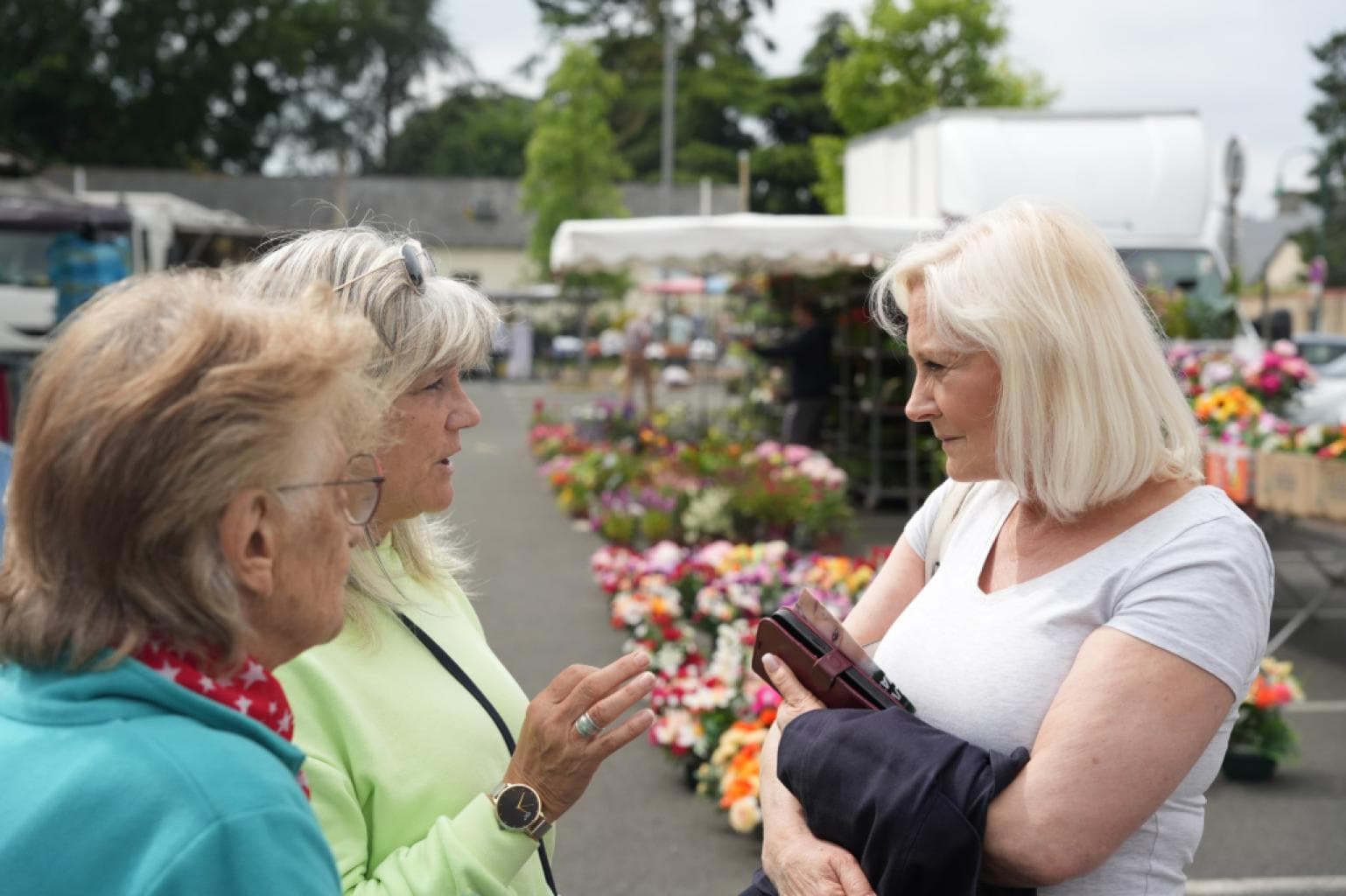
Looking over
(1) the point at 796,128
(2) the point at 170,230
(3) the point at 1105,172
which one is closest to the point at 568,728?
(3) the point at 1105,172

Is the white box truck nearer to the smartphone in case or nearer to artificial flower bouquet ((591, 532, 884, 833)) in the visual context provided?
artificial flower bouquet ((591, 532, 884, 833))

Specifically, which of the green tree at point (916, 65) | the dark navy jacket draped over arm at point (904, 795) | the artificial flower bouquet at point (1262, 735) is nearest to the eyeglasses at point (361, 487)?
the dark navy jacket draped over arm at point (904, 795)

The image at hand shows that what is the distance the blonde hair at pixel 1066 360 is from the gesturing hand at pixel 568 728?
667 mm

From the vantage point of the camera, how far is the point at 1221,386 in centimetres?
773

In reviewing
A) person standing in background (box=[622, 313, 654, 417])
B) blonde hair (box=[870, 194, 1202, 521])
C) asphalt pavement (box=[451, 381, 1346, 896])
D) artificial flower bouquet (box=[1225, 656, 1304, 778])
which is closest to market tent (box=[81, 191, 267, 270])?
person standing in background (box=[622, 313, 654, 417])

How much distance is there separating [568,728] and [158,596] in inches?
29.4

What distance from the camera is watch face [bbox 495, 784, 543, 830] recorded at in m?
1.83

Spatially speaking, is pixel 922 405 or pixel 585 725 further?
pixel 922 405

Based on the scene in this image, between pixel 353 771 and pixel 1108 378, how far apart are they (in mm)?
1193

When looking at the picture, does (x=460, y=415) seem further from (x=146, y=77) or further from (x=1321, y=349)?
(x=146, y=77)

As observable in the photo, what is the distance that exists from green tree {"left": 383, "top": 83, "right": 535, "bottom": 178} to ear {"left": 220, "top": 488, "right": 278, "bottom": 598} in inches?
2778

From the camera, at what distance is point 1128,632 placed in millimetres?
1851

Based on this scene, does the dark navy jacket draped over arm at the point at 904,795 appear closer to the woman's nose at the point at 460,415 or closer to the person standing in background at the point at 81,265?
the woman's nose at the point at 460,415

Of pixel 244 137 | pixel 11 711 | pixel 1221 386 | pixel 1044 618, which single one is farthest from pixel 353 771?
pixel 244 137
